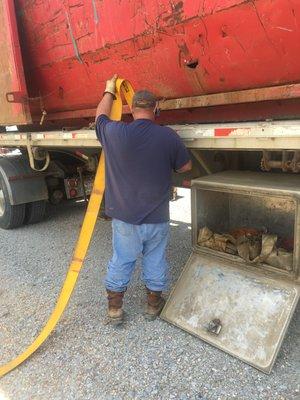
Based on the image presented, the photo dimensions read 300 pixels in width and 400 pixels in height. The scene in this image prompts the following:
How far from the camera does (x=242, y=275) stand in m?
2.78

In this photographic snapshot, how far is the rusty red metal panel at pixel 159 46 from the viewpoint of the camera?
2312mm

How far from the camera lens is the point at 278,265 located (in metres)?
2.65

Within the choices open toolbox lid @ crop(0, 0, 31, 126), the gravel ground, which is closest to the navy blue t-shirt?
the gravel ground

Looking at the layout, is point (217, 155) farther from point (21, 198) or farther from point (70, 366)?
point (21, 198)

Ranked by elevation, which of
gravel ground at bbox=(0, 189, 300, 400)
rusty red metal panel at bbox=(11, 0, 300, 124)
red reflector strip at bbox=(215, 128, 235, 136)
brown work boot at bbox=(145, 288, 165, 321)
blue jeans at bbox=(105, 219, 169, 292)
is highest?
rusty red metal panel at bbox=(11, 0, 300, 124)

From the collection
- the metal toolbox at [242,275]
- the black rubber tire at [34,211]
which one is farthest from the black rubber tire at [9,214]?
the metal toolbox at [242,275]

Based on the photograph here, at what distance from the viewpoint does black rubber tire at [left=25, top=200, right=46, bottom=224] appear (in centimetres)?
563

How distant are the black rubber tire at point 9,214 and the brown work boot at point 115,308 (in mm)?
2932

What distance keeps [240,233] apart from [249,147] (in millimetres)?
882

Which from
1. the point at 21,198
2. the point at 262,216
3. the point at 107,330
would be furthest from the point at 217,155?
the point at 21,198

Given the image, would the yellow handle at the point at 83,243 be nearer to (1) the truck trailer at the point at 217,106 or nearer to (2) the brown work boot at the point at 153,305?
(1) the truck trailer at the point at 217,106

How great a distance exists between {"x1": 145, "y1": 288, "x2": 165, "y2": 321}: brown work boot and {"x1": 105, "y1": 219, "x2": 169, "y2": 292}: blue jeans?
A: 2.0 inches

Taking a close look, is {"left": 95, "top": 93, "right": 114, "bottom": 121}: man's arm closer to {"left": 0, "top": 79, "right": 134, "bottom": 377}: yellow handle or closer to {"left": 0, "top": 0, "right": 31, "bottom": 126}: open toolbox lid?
{"left": 0, "top": 79, "right": 134, "bottom": 377}: yellow handle

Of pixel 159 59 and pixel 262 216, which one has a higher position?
pixel 159 59
